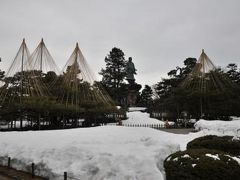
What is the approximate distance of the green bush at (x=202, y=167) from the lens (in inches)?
187

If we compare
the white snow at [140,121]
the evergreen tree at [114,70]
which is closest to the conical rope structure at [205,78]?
the white snow at [140,121]

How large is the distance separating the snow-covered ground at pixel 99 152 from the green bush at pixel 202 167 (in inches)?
56.0

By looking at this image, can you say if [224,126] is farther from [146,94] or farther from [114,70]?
[146,94]

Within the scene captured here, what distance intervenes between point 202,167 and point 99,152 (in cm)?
297

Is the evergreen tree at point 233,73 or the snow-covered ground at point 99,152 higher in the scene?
the evergreen tree at point 233,73

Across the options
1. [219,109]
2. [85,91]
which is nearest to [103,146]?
[85,91]

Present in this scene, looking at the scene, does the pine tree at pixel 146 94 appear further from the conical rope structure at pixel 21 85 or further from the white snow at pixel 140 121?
the conical rope structure at pixel 21 85

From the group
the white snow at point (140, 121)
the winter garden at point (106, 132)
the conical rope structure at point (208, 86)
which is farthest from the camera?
the white snow at point (140, 121)

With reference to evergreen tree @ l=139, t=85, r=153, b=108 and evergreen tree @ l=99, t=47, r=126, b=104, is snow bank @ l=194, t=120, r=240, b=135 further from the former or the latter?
evergreen tree @ l=139, t=85, r=153, b=108

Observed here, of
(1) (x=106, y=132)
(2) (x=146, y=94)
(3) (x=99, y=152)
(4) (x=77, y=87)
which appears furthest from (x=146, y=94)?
(3) (x=99, y=152)

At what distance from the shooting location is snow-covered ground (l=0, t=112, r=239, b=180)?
660 centimetres

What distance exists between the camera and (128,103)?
177ft

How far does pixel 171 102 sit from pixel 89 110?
15130 millimetres

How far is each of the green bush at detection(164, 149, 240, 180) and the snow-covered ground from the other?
4.67ft
